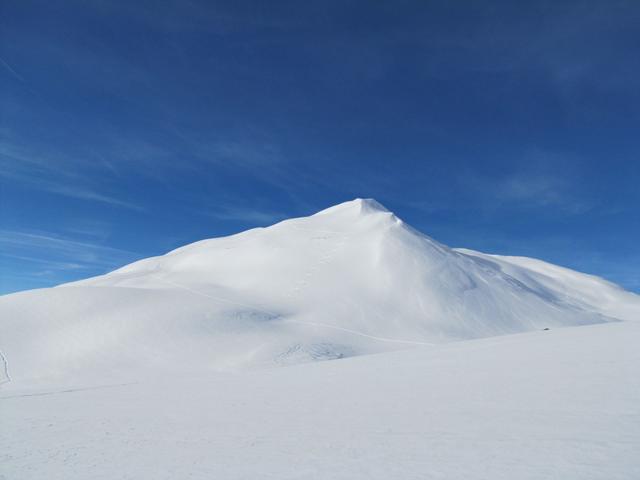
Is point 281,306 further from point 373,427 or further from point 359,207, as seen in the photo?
point 359,207

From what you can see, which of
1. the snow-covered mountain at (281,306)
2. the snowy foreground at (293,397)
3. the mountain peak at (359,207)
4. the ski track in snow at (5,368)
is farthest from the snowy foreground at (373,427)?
the mountain peak at (359,207)

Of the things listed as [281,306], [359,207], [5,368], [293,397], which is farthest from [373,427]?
[359,207]

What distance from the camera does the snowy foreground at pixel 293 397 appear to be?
7.28m

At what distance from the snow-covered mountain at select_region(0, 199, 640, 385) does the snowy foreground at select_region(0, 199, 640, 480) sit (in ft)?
1.06

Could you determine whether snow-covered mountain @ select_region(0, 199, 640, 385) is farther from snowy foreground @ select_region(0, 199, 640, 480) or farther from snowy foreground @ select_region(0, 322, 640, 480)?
snowy foreground @ select_region(0, 322, 640, 480)

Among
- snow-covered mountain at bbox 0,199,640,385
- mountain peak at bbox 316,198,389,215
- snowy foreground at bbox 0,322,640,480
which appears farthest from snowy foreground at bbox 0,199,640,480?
mountain peak at bbox 316,198,389,215

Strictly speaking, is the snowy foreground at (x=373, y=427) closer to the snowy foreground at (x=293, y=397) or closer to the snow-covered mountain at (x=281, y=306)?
the snowy foreground at (x=293, y=397)

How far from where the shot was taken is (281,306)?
180ft

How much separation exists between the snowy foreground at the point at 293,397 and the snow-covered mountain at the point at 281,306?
0.32 meters

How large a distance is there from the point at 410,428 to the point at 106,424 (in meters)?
8.17

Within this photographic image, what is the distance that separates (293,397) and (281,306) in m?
41.6

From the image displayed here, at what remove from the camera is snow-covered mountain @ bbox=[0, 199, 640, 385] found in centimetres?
3856

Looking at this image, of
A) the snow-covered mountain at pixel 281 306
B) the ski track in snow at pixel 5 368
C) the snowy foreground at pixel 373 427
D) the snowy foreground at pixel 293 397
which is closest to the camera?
the snowy foreground at pixel 373 427

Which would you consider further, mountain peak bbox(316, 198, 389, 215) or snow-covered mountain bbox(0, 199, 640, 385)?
mountain peak bbox(316, 198, 389, 215)
